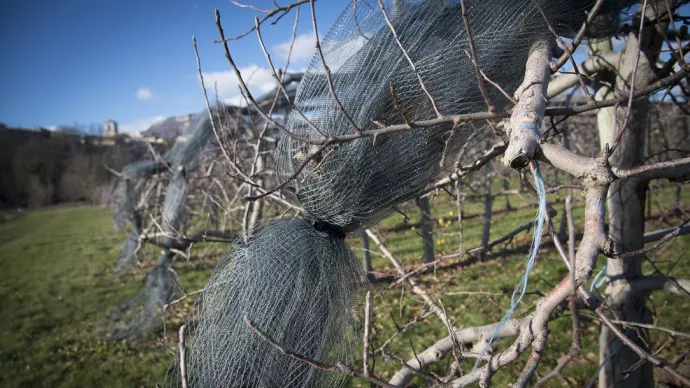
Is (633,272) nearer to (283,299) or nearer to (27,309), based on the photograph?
(283,299)

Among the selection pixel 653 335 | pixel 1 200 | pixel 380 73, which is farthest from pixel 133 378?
pixel 1 200

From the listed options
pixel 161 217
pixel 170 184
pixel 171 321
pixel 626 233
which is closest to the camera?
pixel 626 233

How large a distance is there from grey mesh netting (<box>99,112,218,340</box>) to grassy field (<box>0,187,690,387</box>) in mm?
309

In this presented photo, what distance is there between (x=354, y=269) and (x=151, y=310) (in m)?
4.38

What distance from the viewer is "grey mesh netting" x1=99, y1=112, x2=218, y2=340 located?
4.25 meters

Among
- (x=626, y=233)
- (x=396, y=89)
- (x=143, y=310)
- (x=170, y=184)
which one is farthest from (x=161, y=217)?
(x=626, y=233)

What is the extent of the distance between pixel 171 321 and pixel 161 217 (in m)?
1.77

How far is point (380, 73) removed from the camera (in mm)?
1265

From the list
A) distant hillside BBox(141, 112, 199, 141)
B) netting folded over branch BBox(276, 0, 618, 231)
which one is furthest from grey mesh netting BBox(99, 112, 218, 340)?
netting folded over branch BBox(276, 0, 618, 231)

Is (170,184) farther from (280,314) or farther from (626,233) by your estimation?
(626,233)

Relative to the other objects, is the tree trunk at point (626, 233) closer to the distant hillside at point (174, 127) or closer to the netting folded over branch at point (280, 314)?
the netting folded over branch at point (280, 314)

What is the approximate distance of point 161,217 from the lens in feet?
16.3

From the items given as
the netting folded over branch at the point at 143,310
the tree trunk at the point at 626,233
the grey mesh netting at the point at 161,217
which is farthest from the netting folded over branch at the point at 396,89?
the netting folded over branch at the point at 143,310

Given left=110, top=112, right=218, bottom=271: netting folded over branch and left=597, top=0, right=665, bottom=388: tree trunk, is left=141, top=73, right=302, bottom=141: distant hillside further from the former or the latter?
left=597, top=0, right=665, bottom=388: tree trunk
